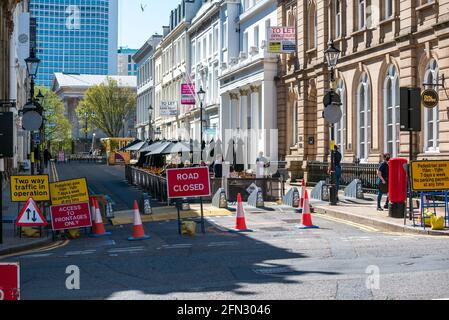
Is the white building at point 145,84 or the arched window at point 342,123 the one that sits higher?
the white building at point 145,84

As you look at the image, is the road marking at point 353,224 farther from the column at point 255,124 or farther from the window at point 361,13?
the column at point 255,124

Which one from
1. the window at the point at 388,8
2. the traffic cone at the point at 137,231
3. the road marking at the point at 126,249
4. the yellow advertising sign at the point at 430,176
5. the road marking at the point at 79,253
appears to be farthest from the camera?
the window at the point at 388,8

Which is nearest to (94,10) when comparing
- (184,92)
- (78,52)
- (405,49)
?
(78,52)

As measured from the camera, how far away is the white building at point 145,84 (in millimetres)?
88681

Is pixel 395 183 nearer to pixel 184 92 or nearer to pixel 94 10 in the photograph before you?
pixel 184 92

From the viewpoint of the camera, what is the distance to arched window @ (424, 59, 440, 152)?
83.8ft

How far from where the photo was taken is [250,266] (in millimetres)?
12156

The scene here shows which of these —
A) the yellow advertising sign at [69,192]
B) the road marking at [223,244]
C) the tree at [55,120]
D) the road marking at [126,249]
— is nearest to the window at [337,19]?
the yellow advertising sign at [69,192]

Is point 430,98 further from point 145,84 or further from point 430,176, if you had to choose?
point 145,84

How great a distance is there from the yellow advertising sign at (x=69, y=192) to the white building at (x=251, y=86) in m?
25.1

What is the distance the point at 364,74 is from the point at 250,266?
21.3m

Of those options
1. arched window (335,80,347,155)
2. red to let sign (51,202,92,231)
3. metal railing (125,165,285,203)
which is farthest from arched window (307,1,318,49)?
red to let sign (51,202,92,231)
